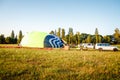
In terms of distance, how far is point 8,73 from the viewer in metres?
9.03

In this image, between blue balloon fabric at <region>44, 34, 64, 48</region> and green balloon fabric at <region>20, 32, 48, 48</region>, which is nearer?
blue balloon fabric at <region>44, 34, 64, 48</region>

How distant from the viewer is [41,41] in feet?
122

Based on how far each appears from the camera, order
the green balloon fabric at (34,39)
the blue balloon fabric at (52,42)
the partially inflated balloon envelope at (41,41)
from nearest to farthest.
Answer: the blue balloon fabric at (52,42) < the partially inflated balloon envelope at (41,41) < the green balloon fabric at (34,39)

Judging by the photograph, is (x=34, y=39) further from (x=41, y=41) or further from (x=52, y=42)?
(x=52, y=42)

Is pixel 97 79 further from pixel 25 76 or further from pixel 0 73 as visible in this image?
pixel 0 73

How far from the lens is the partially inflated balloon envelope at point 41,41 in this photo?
3654 cm

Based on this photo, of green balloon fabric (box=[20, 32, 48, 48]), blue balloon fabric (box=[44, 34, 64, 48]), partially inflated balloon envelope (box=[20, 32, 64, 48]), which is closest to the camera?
blue balloon fabric (box=[44, 34, 64, 48])

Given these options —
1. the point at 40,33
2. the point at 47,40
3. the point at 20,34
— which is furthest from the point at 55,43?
the point at 20,34

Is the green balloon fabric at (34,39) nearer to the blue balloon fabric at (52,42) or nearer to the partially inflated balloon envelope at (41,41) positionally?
the partially inflated balloon envelope at (41,41)

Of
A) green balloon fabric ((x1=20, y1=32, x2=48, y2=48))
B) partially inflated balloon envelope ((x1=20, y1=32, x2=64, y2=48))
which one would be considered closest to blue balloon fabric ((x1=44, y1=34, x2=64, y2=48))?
partially inflated balloon envelope ((x1=20, y1=32, x2=64, y2=48))

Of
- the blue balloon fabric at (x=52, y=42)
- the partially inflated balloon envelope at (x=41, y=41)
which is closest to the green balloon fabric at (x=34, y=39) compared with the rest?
the partially inflated balloon envelope at (x=41, y=41)

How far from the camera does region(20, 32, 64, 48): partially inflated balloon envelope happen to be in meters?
36.5

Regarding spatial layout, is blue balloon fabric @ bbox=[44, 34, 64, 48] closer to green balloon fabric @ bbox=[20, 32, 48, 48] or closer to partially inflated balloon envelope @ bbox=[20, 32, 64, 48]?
partially inflated balloon envelope @ bbox=[20, 32, 64, 48]

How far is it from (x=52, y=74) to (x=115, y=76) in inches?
138
